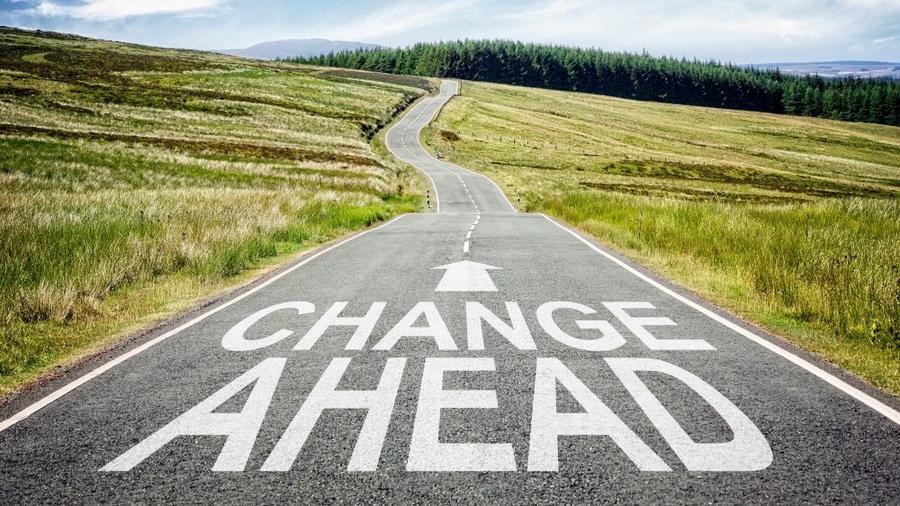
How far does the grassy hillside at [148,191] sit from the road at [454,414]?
1677mm

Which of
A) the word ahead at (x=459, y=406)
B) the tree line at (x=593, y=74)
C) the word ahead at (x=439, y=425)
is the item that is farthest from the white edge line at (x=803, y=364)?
the tree line at (x=593, y=74)

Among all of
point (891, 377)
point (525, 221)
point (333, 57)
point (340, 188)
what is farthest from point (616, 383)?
point (333, 57)

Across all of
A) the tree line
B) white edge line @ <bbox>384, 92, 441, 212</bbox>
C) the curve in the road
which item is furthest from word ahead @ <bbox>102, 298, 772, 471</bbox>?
the tree line

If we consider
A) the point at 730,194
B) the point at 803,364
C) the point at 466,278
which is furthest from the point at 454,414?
the point at 730,194

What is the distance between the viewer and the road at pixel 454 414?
3113 millimetres

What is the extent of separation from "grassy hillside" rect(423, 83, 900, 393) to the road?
1368mm

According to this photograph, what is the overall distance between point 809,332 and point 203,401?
6.34m

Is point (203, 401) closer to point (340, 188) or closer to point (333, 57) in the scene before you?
point (340, 188)

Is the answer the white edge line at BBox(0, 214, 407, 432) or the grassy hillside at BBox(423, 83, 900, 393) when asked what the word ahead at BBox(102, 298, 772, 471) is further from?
the grassy hillside at BBox(423, 83, 900, 393)

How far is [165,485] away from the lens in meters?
3.13

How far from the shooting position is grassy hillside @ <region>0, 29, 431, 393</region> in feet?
23.8

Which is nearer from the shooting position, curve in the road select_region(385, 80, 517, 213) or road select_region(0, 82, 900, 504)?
road select_region(0, 82, 900, 504)

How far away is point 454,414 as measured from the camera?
395 cm

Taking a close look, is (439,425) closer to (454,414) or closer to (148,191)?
(454,414)
